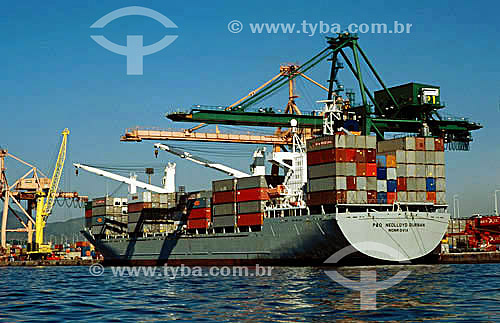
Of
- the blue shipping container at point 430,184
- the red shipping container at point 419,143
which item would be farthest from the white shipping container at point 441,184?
the red shipping container at point 419,143

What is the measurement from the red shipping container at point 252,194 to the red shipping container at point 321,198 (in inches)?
320

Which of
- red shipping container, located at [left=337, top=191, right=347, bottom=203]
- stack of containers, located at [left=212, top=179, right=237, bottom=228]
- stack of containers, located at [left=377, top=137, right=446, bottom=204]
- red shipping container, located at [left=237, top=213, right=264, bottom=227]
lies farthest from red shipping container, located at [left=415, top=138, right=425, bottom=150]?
stack of containers, located at [left=212, top=179, right=237, bottom=228]

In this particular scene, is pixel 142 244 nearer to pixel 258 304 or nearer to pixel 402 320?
pixel 258 304

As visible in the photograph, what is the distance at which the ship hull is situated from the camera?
2135 inches

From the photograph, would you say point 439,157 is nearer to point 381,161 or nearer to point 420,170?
point 420,170

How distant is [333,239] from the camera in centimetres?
5512

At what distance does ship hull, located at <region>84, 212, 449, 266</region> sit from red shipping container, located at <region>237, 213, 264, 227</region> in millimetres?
991

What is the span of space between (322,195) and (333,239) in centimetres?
373

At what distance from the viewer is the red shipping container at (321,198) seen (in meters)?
54.7

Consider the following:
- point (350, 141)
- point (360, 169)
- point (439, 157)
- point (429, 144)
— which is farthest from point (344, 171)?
point (439, 157)

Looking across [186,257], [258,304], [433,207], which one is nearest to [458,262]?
[433,207]

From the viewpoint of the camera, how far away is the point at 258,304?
27.5m

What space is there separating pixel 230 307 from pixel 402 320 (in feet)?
23.9

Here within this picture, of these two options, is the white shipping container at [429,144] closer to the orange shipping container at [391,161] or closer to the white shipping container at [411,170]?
the white shipping container at [411,170]
